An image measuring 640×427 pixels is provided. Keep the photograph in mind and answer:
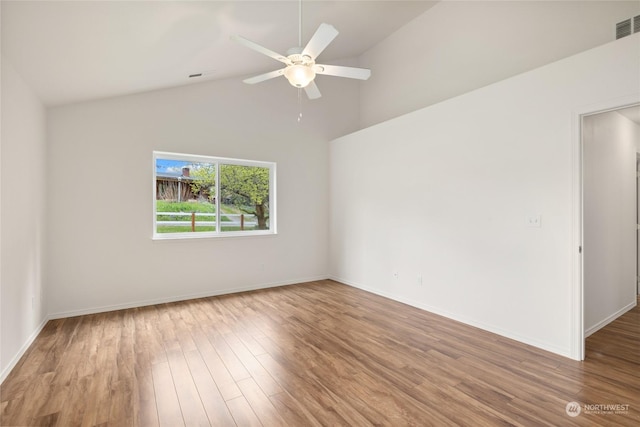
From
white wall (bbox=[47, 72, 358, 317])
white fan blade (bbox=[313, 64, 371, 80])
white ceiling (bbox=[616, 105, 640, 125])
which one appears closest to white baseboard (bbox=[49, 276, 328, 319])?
white wall (bbox=[47, 72, 358, 317])

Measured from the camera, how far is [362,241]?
4980mm

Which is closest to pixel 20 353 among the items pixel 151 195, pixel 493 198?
pixel 151 195

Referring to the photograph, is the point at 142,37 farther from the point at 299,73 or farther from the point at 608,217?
the point at 608,217

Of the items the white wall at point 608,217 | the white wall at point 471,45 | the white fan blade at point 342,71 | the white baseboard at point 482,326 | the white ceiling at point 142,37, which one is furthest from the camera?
the white wall at point 471,45

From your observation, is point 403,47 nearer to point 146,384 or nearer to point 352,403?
point 352,403

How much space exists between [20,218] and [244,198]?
2.81m

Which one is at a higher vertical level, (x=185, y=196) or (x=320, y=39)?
(x=320, y=39)

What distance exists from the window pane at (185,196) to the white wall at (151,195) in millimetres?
229

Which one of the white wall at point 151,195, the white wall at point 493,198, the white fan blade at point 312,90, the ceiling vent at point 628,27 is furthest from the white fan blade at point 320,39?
the ceiling vent at point 628,27

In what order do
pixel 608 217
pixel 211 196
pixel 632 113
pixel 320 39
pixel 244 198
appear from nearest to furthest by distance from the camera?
pixel 320 39 → pixel 608 217 → pixel 632 113 → pixel 211 196 → pixel 244 198

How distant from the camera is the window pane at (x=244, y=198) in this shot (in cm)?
484

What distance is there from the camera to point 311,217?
554 centimetres

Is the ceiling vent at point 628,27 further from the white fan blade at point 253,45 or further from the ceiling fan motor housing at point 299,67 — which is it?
the white fan blade at point 253,45

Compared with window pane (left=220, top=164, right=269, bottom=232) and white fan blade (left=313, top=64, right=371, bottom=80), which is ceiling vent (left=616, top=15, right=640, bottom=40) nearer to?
white fan blade (left=313, top=64, right=371, bottom=80)
